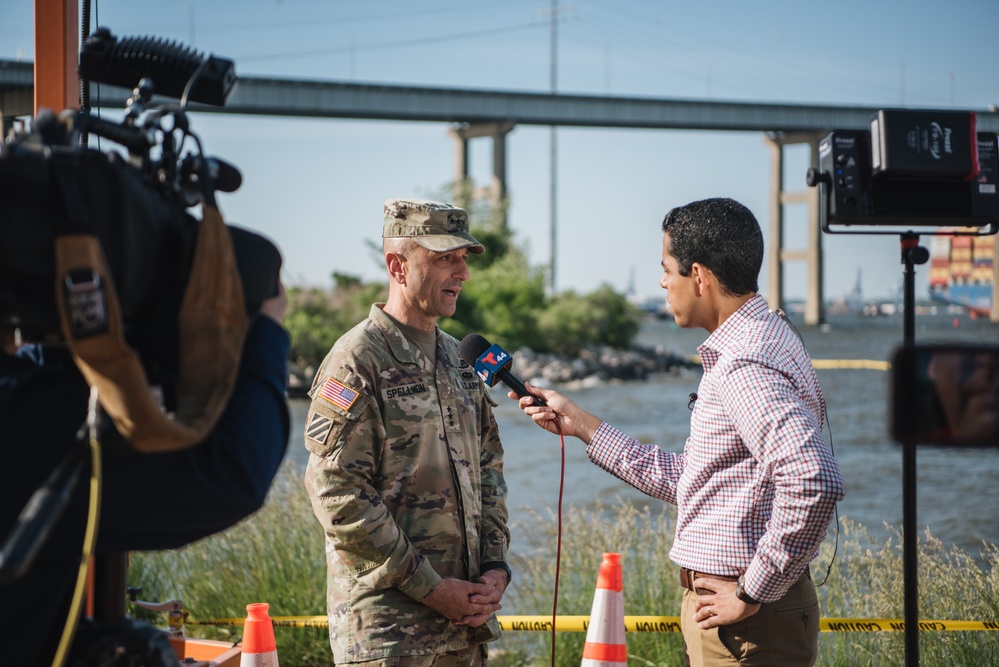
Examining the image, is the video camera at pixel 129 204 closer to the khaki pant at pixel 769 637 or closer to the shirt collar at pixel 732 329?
the shirt collar at pixel 732 329

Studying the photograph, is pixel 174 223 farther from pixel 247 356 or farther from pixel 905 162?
pixel 905 162

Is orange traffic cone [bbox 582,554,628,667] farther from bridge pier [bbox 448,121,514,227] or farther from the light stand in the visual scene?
bridge pier [bbox 448,121,514,227]

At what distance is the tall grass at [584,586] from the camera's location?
16.8 ft

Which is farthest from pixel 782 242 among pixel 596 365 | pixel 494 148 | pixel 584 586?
pixel 584 586

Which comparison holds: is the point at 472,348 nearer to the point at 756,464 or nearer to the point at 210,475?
the point at 756,464

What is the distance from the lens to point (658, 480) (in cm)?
347

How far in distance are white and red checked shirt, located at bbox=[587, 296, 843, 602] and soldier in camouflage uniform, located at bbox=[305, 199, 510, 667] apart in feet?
2.45

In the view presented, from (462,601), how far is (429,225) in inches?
49.1

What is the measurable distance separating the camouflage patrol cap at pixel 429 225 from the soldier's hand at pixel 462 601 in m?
1.10

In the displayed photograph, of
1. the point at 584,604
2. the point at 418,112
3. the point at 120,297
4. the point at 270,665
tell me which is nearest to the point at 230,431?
the point at 120,297

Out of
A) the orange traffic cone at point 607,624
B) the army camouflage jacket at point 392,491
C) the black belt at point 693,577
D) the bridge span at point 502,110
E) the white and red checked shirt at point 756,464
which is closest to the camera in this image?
the white and red checked shirt at point 756,464

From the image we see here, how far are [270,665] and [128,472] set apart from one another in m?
2.65

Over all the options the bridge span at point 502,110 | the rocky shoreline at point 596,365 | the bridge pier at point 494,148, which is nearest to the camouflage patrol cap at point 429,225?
the rocky shoreline at point 596,365

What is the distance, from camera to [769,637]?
2.99m
